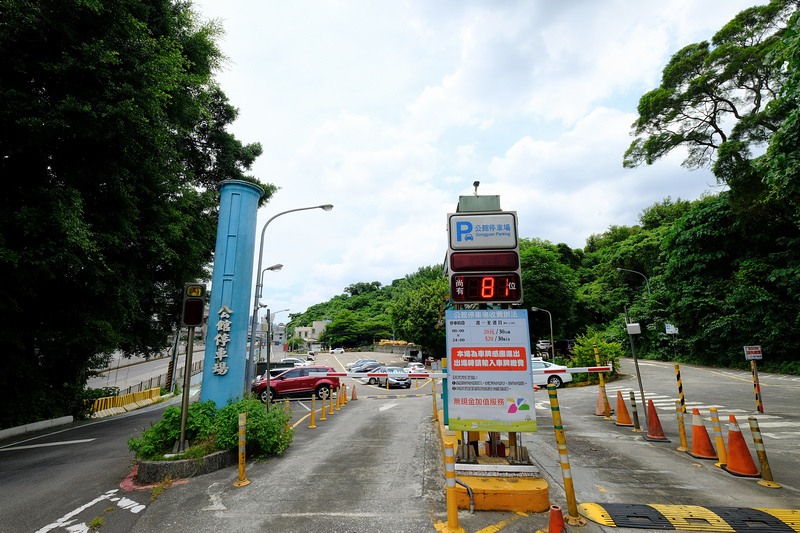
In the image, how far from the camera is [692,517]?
423cm

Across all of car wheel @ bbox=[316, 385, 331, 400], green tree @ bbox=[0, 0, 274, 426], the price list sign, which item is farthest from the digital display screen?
car wheel @ bbox=[316, 385, 331, 400]

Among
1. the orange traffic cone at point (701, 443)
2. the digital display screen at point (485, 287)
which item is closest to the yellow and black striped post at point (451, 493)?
the digital display screen at point (485, 287)

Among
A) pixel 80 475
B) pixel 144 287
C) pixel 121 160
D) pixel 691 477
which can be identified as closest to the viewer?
pixel 691 477

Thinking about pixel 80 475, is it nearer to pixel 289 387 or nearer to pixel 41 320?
pixel 41 320

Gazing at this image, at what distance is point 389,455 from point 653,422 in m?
6.17

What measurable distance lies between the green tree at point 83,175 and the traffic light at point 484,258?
8.45 metres

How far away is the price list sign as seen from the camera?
4754 mm

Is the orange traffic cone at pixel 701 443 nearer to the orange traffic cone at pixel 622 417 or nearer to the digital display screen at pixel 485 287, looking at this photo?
the orange traffic cone at pixel 622 417

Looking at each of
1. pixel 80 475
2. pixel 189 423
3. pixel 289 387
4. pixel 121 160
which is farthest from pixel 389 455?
pixel 289 387

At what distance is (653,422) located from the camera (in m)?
8.20

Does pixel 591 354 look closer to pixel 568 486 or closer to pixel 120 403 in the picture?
pixel 568 486

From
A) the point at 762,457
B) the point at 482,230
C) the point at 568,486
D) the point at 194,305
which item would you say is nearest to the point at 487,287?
the point at 482,230

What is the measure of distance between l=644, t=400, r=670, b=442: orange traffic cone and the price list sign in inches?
215

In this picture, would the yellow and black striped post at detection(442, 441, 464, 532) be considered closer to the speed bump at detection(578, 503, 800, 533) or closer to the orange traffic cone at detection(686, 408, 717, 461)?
the speed bump at detection(578, 503, 800, 533)
